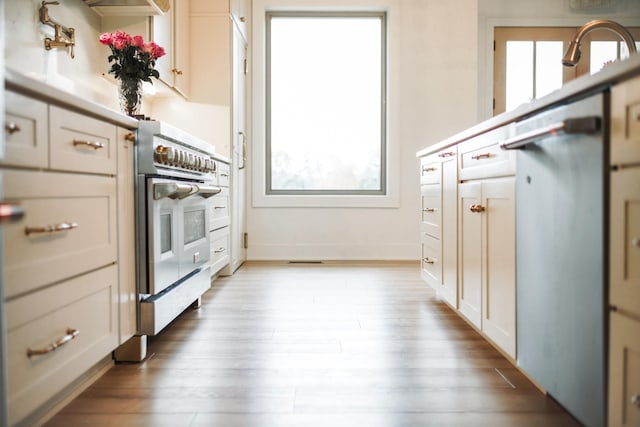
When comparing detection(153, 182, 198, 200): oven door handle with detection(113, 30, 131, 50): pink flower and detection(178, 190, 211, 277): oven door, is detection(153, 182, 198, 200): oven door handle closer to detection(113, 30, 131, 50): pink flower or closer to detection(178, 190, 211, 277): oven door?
detection(178, 190, 211, 277): oven door

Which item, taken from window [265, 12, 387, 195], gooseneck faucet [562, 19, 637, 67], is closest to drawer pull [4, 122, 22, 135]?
gooseneck faucet [562, 19, 637, 67]

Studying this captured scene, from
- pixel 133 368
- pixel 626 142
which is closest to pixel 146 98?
pixel 133 368

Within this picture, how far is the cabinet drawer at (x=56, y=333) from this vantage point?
1031 millimetres

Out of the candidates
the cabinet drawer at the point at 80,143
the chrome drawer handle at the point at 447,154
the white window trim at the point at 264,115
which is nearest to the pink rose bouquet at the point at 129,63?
the cabinet drawer at the point at 80,143

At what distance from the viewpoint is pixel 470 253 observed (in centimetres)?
194

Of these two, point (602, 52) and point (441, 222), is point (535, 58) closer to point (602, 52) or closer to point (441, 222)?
point (602, 52)

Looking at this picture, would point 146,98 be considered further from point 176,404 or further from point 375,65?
point 176,404

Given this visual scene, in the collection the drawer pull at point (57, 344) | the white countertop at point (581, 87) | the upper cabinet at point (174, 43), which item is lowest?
the drawer pull at point (57, 344)

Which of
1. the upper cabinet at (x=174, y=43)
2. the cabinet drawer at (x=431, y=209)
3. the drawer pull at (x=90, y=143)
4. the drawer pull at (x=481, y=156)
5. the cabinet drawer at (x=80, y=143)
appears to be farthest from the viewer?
the upper cabinet at (x=174, y=43)

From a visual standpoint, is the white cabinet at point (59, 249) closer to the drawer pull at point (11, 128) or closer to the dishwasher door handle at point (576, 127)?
the drawer pull at point (11, 128)

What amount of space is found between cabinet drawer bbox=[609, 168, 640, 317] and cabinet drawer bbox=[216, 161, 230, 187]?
2.52 m

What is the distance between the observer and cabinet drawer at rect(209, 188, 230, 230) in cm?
295

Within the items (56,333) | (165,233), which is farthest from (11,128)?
(165,233)

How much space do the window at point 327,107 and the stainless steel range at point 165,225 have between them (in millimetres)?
2130
